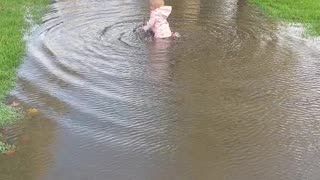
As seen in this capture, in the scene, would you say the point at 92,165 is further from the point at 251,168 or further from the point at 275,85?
the point at 275,85

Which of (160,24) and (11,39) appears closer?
(11,39)

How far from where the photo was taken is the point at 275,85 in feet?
24.6

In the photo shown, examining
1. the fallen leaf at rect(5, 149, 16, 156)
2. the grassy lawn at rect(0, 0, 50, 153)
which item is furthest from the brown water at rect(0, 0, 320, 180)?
the grassy lawn at rect(0, 0, 50, 153)

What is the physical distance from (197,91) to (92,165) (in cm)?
228

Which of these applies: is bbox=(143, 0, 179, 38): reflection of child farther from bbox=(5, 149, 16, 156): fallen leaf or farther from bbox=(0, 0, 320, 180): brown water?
bbox=(5, 149, 16, 156): fallen leaf

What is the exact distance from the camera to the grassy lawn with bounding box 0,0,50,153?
6.85 metres

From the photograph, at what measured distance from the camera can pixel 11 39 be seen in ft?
30.1

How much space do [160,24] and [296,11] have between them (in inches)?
136

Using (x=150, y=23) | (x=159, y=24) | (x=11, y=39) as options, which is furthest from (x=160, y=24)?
(x=11, y=39)

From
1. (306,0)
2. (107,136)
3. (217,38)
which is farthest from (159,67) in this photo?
(306,0)

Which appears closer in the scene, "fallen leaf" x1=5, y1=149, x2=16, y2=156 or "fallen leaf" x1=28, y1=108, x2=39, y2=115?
"fallen leaf" x1=5, y1=149, x2=16, y2=156

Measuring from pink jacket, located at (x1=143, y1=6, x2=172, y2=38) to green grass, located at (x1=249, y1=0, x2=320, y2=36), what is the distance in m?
2.43

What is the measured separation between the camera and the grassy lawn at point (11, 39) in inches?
270

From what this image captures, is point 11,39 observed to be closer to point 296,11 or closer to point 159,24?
point 159,24
